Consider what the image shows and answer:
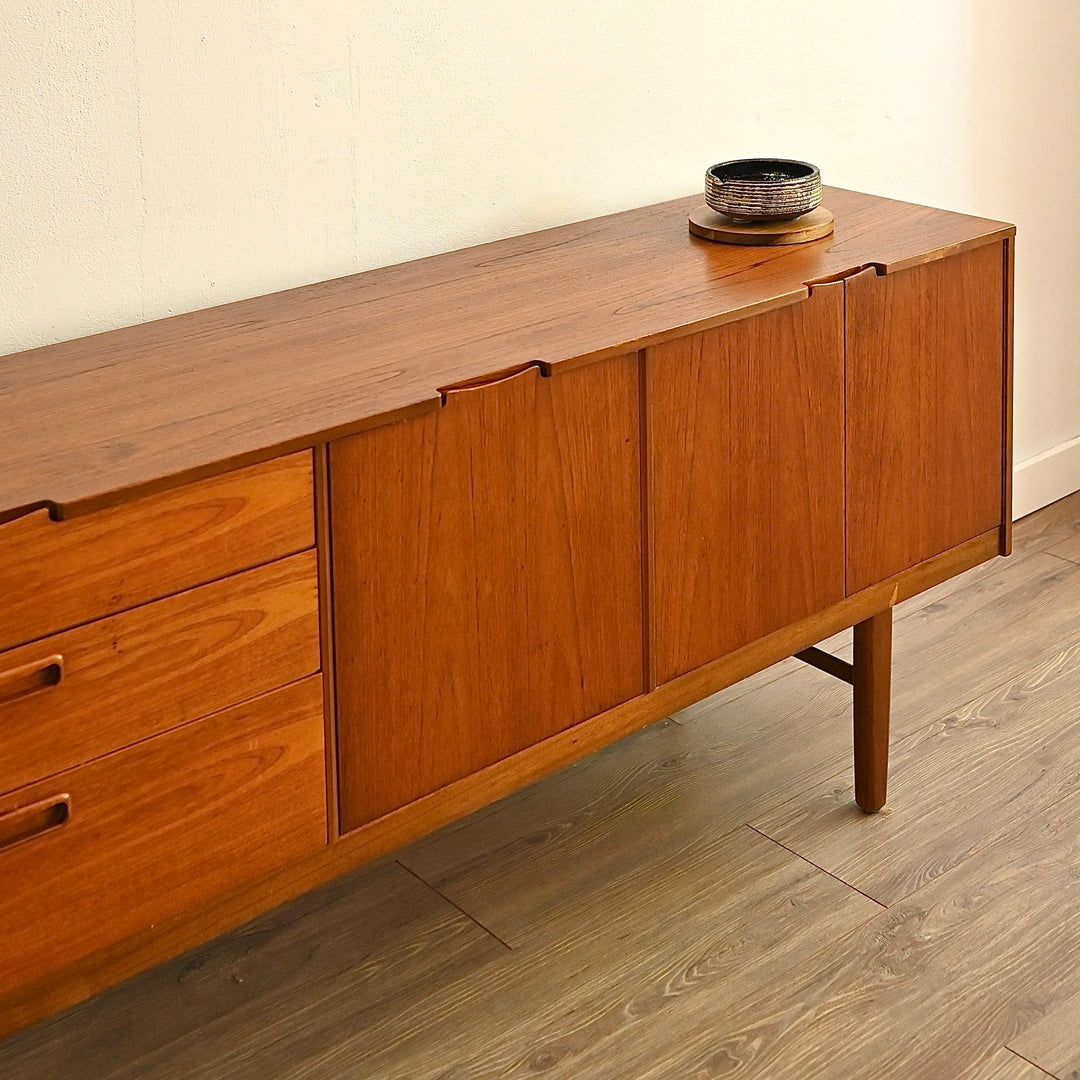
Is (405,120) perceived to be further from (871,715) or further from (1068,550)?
(1068,550)

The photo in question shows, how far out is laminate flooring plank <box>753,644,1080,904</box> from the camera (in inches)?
81.7

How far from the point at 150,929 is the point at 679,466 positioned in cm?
76

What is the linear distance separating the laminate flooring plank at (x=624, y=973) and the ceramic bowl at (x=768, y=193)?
879mm

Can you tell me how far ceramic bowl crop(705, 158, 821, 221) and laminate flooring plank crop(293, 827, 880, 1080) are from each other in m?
0.88

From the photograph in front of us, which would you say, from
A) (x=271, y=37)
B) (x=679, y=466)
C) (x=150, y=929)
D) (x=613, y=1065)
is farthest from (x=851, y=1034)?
(x=271, y=37)

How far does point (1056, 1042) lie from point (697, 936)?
1.47 ft

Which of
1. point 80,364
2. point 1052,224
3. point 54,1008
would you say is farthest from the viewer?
point 1052,224

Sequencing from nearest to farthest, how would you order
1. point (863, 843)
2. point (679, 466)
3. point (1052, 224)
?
point (679, 466), point (863, 843), point (1052, 224)

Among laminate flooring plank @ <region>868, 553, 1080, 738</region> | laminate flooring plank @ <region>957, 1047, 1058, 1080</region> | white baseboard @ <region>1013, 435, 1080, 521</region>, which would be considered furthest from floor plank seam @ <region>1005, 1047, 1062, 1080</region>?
white baseboard @ <region>1013, 435, 1080, 521</region>

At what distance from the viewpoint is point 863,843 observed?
211 centimetres

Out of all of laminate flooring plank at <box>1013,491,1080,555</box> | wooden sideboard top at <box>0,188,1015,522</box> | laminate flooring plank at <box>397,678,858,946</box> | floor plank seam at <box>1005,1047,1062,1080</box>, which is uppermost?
wooden sideboard top at <box>0,188,1015,522</box>

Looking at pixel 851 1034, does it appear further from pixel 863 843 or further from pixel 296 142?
pixel 296 142

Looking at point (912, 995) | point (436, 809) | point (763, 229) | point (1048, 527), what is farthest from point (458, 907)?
point (1048, 527)

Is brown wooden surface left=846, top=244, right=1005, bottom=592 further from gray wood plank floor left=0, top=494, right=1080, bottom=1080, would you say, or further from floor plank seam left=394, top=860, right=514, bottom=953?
floor plank seam left=394, top=860, right=514, bottom=953
